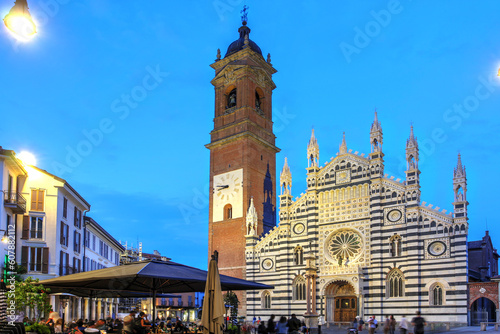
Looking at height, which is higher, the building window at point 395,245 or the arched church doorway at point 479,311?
the building window at point 395,245

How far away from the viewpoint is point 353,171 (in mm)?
41406

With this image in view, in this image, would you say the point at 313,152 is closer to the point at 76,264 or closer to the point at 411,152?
the point at 411,152

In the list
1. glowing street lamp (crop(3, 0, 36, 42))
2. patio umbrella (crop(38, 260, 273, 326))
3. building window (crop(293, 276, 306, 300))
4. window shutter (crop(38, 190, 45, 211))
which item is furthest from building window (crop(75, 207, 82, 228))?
glowing street lamp (crop(3, 0, 36, 42))

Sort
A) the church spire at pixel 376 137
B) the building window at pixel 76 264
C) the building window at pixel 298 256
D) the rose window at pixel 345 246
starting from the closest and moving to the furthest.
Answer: the building window at pixel 76 264 < the rose window at pixel 345 246 < the church spire at pixel 376 137 < the building window at pixel 298 256

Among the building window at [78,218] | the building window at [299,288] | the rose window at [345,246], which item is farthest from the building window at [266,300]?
the building window at [78,218]

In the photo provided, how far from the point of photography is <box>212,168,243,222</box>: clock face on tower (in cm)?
4838

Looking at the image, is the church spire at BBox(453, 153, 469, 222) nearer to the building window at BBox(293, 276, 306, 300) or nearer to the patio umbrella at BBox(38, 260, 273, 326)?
the building window at BBox(293, 276, 306, 300)

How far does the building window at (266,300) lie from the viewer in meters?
44.2

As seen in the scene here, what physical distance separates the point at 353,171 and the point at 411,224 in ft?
21.4

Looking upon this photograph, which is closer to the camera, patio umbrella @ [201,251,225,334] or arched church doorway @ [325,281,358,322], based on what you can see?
patio umbrella @ [201,251,225,334]

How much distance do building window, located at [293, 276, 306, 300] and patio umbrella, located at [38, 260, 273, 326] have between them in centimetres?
2386

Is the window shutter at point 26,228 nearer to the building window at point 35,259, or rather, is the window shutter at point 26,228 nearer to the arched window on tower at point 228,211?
the building window at point 35,259

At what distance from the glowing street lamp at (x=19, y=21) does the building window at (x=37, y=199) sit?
1264 inches

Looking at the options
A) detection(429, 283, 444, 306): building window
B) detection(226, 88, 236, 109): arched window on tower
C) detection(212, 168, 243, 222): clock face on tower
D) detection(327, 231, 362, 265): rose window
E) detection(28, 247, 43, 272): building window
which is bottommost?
detection(429, 283, 444, 306): building window
